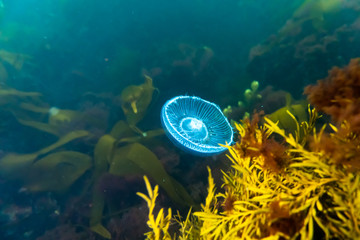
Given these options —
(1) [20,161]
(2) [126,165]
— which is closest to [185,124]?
(2) [126,165]

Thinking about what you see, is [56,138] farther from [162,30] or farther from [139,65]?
[162,30]

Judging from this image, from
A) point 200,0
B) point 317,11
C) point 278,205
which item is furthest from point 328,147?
point 200,0

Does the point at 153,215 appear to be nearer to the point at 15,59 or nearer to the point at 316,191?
the point at 316,191

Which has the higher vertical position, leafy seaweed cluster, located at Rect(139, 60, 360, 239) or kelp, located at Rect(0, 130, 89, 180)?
leafy seaweed cluster, located at Rect(139, 60, 360, 239)

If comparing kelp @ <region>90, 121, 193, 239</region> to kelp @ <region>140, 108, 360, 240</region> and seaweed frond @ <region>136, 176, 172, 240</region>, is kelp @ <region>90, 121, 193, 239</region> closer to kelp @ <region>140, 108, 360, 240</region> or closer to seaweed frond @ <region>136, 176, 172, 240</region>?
seaweed frond @ <region>136, 176, 172, 240</region>

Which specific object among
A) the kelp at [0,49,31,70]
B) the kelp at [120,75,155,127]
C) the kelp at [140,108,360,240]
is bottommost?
the kelp at [120,75,155,127]

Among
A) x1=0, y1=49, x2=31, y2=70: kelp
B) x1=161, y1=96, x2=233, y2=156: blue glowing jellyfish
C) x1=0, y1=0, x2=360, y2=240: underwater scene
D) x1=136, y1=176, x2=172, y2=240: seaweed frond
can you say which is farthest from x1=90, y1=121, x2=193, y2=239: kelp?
x1=0, y1=49, x2=31, y2=70: kelp

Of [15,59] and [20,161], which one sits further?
[15,59]

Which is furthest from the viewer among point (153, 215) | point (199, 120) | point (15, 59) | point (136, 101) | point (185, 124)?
point (15, 59)

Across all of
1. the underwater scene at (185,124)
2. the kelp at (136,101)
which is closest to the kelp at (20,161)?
the underwater scene at (185,124)

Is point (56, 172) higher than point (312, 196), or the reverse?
point (312, 196)
